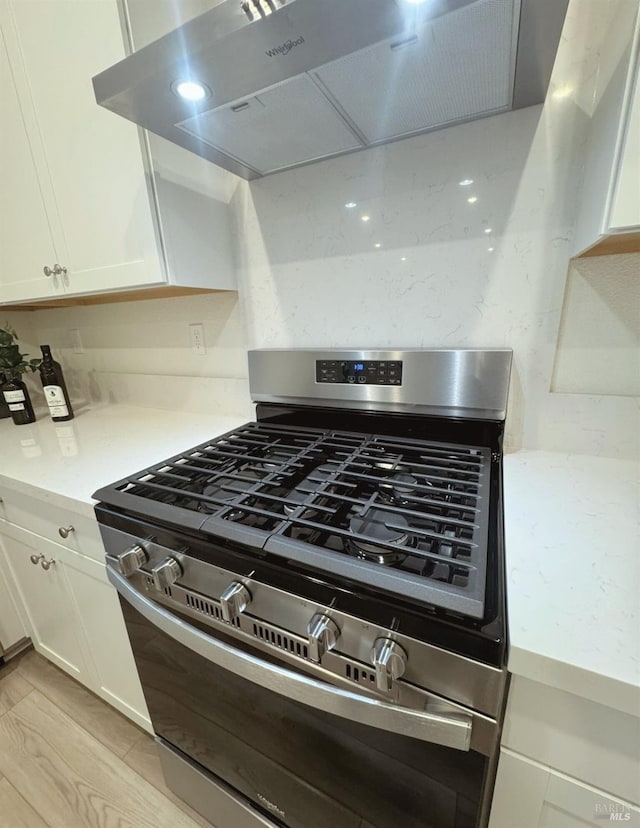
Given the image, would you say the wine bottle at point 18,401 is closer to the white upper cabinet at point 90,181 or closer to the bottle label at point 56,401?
the bottle label at point 56,401

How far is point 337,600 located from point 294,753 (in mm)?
394

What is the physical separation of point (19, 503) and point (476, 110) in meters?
1.50

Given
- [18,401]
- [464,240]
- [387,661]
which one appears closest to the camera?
[387,661]

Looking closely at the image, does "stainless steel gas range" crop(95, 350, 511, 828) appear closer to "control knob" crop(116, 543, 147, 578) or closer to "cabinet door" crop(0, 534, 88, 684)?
"control knob" crop(116, 543, 147, 578)

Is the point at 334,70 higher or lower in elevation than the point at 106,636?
higher

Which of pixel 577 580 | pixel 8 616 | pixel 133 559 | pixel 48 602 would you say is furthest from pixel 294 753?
pixel 8 616

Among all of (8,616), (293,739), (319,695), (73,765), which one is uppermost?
(319,695)

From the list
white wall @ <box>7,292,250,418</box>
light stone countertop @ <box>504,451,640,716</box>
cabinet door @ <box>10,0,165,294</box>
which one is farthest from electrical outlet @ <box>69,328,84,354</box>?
A: light stone countertop @ <box>504,451,640,716</box>

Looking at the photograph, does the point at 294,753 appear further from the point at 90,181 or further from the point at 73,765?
the point at 90,181

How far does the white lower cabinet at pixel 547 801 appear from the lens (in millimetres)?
442

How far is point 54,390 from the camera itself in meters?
1.42

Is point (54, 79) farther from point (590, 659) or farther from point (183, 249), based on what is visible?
point (590, 659)

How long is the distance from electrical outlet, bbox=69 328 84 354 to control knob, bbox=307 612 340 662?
1740 mm

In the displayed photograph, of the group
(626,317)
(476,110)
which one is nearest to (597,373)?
(626,317)
